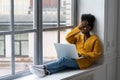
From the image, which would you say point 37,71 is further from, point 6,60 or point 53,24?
point 53,24

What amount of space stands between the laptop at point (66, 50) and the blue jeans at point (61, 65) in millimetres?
65

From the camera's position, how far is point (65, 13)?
12.2ft

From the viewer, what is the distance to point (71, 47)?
3242 mm

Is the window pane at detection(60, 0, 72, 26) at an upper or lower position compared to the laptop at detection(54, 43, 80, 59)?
upper

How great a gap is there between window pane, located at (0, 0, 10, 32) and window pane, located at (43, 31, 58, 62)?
0.62 metres

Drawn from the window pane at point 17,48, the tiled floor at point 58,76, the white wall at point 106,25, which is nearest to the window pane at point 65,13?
the white wall at point 106,25

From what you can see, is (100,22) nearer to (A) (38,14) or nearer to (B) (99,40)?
(B) (99,40)

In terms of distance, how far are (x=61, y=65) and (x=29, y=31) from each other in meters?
0.56

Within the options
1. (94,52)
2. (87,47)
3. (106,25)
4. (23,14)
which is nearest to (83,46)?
(87,47)

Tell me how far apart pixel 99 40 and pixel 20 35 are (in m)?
1.17

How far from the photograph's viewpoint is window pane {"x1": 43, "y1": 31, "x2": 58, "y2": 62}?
338 cm

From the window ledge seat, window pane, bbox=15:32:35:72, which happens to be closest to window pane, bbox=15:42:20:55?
window pane, bbox=15:32:35:72

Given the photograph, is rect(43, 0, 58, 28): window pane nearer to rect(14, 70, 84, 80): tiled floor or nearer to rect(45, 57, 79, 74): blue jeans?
rect(45, 57, 79, 74): blue jeans

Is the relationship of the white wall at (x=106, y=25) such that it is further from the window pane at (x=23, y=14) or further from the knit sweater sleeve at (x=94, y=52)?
the window pane at (x=23, y=14)
